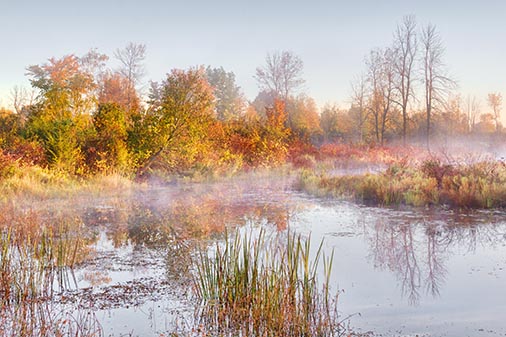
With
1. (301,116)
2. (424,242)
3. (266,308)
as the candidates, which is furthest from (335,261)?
(301,116)

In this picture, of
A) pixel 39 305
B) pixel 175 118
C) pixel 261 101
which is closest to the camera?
pixel 39 305

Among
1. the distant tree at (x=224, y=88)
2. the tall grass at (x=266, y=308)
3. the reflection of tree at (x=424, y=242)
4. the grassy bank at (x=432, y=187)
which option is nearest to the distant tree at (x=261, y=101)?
the distant tree at (x=224, y=88)

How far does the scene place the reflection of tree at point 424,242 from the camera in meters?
5.97

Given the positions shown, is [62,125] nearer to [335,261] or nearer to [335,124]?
[335,261]

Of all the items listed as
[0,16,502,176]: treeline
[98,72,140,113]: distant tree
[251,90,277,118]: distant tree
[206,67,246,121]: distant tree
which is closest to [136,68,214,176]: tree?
[0,16,502,176]: treeline

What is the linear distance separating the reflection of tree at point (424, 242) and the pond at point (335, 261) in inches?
0.6

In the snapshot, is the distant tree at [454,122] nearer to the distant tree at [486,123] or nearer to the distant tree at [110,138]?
the distant tree at [486,123]

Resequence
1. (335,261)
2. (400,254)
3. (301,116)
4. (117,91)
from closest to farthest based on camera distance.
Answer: (335,261) → (400,254) → (117,91) → (301,116)

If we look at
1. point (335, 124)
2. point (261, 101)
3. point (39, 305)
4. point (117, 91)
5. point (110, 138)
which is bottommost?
point (39, 305)

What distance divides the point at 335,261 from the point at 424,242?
1920 millimetres

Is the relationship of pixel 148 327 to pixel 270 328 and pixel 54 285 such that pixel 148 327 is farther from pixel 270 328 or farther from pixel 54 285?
pixel 54 285

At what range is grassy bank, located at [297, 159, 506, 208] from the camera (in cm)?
1096

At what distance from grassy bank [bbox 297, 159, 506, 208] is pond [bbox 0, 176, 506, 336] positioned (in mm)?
692

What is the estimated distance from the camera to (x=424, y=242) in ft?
25.7
